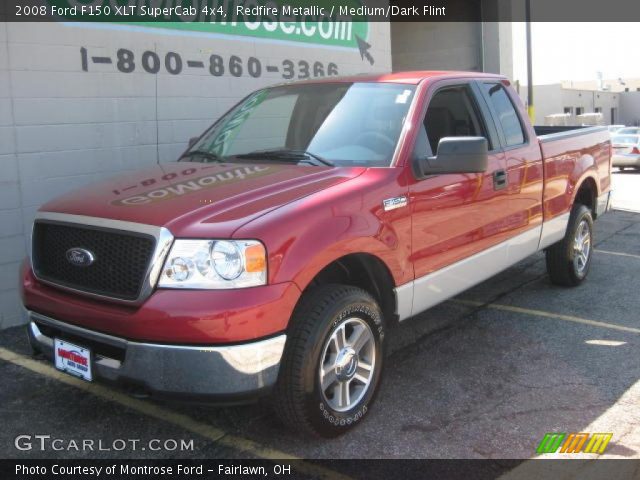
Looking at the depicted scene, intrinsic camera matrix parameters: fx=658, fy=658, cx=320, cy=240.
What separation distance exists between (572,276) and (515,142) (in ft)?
5.92

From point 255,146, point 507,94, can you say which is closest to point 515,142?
point 507,94

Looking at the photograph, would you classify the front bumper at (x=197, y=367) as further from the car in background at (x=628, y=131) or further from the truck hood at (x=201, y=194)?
the car in background at (x=628, y=131)

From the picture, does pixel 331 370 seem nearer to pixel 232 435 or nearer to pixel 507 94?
pixel 232 435

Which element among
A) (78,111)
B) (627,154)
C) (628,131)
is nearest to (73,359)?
(78,111)

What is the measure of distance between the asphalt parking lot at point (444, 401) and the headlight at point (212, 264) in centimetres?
79

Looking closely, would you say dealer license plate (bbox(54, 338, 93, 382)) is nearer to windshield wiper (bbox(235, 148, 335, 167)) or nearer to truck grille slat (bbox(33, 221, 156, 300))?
truck grille slat (bbox(33, 221, 156, 300))

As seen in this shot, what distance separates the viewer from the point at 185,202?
333 cm

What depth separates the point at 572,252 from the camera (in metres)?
6.20

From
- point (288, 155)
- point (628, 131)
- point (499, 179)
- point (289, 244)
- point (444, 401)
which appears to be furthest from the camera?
point (628, 131)

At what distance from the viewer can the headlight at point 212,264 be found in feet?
9.87

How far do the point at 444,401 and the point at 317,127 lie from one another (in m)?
1.91

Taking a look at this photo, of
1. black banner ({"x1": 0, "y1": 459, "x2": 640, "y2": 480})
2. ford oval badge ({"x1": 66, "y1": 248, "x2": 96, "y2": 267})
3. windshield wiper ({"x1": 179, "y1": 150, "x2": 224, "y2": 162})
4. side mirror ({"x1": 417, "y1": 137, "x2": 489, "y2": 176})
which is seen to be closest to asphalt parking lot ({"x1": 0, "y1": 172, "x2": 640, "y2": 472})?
black banner ({"x1": 0, "y1": 459, "x2": 640, "y2": 480})

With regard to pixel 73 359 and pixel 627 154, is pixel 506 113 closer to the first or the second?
pixel 73 359

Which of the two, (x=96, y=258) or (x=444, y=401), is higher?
(x=96, y=258)
